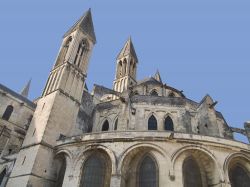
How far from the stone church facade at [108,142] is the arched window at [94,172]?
0.02 m

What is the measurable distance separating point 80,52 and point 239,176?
1806 cm

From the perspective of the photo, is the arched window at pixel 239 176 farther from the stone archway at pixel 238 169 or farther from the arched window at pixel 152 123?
the arched window at pixel 152 123

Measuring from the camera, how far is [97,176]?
14.4 metres

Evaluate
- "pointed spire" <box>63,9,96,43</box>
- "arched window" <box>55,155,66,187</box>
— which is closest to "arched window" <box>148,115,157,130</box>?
"arched window" <box>55,155,66,187</box>

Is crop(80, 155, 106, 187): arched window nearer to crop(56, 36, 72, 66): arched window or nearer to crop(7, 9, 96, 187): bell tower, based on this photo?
crop(7, 9, 96, 187): bell tower

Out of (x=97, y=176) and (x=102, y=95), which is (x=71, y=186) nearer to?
(x=97, y=176)

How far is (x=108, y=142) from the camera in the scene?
14977 millimetres

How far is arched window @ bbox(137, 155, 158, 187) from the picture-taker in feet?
44.5

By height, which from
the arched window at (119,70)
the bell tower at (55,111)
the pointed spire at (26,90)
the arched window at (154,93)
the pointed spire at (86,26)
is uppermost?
the pointed spire at (26,90)

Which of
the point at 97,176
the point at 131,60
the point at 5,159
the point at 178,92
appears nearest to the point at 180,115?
the point at 178,92

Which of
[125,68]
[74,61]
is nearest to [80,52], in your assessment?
[74,61]

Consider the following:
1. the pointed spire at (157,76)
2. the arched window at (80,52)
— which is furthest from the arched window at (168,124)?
the pointed spire at (157,76)

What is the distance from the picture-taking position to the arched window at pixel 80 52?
77.6 feet

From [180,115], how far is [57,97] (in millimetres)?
11260
